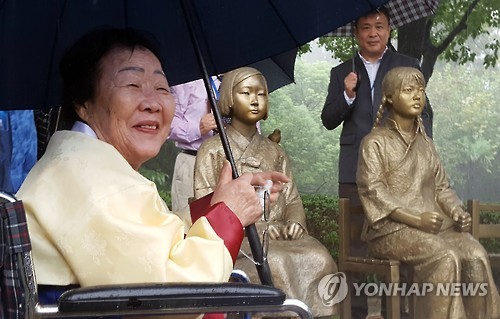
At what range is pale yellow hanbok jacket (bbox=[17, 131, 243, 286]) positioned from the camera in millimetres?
2207

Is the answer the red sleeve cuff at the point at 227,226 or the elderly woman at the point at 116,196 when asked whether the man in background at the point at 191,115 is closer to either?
the elderly woman at the point at 116,196

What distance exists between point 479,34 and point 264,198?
5.56 metres

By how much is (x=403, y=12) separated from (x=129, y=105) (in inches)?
162

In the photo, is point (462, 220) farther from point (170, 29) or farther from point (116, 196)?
point (116, 196)

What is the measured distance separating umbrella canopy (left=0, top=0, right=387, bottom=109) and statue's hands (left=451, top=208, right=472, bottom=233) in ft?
7.48

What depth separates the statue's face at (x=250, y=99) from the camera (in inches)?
190

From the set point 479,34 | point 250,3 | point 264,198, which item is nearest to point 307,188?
point 479,34

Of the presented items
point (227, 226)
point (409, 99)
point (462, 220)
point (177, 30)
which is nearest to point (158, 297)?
point (227, 226)

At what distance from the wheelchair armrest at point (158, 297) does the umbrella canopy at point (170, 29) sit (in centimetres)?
110

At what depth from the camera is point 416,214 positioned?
16.5ft

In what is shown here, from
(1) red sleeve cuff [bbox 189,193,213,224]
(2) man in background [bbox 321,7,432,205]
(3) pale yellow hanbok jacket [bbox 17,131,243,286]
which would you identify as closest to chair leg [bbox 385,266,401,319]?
(2) man in background [bbox 321,7,432,205]

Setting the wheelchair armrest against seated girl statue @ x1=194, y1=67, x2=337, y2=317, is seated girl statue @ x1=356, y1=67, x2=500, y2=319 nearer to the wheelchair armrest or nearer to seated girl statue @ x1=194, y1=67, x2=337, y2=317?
seated girl statue @ x1=194, y1=67, x2=337, y2=317

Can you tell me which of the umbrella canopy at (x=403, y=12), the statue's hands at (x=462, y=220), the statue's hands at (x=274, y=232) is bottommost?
the statue's hands at (x=462, y=220)

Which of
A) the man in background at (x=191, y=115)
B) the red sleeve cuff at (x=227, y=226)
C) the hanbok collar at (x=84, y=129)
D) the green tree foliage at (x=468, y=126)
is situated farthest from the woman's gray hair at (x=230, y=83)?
the green tree foliage at (x=468, y=126)
